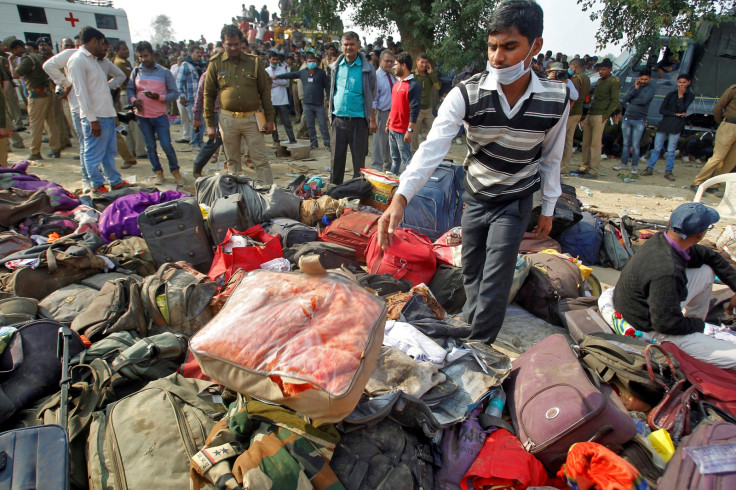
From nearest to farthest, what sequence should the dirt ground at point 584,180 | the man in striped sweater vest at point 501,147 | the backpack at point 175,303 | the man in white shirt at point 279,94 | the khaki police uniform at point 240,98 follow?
Answer: 1. the man in striped sweater vest at point 501,147
2. the backpack at point 175,303
3. the khaki police uniform at point 240,98
4. the dirt ground at point 584,180
5. the man in white shirt at point 279,94

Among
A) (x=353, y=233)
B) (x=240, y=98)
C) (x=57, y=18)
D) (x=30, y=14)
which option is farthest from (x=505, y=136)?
(x=57, y=18)

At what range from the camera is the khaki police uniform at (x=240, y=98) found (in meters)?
5.49

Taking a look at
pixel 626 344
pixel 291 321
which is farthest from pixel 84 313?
pixel 626 344

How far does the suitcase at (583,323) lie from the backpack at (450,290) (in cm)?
83

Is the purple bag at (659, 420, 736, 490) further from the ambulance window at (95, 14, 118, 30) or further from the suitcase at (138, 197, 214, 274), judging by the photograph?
the ambulance window at (95, 14, 118, 30)

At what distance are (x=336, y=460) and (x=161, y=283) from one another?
1.87 meters

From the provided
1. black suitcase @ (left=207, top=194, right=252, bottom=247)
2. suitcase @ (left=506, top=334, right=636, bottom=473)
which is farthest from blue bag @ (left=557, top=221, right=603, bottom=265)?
black suitcase @ (left=207, top=194, right=252, bottom=247)

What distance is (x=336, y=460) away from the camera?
1760 millimetres

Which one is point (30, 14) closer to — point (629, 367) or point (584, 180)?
point (584, 180)

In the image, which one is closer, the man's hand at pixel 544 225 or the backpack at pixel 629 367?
the backpack at pixel 629 367

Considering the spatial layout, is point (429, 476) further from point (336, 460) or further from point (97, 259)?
point (97, 259)

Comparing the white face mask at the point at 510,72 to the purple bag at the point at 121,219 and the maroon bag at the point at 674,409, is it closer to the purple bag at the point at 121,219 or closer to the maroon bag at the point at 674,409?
the maroon bag at the point at 674,409

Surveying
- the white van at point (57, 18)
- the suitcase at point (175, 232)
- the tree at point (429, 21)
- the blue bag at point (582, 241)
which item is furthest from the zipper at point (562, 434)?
the white van at point (57, 18)

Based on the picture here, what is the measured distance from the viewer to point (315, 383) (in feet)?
4.64
